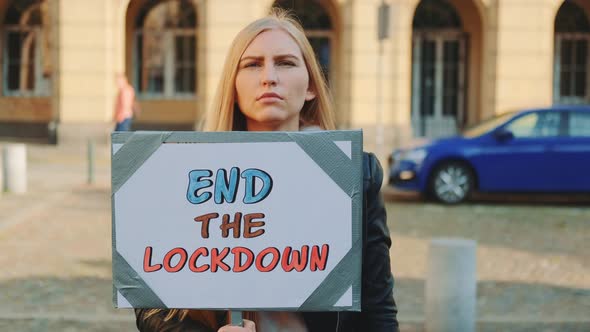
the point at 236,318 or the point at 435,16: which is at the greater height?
the point at 435,16

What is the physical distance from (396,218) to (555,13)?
13665mm

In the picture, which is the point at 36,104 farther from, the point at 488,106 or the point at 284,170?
the point at 284,170

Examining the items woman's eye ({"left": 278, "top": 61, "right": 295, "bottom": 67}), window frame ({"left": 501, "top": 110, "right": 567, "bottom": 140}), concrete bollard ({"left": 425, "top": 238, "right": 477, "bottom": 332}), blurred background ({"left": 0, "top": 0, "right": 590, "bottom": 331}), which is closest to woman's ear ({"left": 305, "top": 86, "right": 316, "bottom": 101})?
woman's eye ({"left": 278, "top": 61, "right": 295, "bottom": 67})

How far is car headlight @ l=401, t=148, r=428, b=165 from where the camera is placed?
1398 centimetres

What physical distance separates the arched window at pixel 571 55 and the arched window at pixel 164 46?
33.8 ft

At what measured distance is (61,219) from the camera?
1162cm

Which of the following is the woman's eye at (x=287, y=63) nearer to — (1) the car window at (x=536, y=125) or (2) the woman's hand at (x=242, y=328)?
(2) the woman's hand at (x=242, y=328)

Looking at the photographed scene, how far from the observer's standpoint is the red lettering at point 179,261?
2.27 m

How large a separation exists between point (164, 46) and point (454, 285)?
809 inches

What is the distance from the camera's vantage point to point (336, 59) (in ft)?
78.7

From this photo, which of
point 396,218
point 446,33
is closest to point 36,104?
point 446,33

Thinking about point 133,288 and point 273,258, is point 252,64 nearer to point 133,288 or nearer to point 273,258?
point 273,258

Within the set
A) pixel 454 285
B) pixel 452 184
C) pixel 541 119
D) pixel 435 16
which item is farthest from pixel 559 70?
pixel 454 285

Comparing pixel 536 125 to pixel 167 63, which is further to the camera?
pixel 167 63
